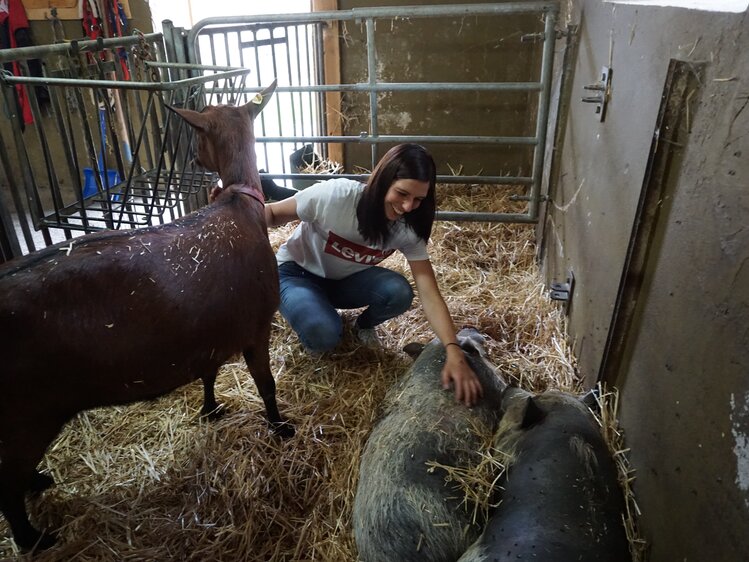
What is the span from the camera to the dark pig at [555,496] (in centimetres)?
157

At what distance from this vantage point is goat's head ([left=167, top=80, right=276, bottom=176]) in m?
2.48

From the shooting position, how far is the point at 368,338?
126 inches

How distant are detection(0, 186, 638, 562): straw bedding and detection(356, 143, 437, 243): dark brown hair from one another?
32.3 inches

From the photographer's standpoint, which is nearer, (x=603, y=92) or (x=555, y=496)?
Result: (x=555, y=496)

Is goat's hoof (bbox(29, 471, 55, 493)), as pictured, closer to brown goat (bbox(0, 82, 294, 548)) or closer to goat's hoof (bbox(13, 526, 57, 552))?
brown goat (bbox(0, 82, 294, 548))

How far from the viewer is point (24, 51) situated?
8.32ft

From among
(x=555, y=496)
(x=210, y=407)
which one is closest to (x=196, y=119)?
(x=210, y=407)

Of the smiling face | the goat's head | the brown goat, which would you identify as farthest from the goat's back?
the smiling face

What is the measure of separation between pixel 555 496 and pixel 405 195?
1390mm

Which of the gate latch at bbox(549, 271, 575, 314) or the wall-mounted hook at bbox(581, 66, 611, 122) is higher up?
the wall-mounted hook at bbox(581, 66, 611, 122)

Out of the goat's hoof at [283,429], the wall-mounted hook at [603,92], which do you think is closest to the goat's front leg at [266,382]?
the goat's hoof at [283,429]

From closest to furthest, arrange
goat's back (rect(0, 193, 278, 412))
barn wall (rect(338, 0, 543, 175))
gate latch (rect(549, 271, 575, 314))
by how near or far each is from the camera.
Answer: goat's back (rect(0, 193, 278, 412)) < gate latch (rect(549, 271, 575, 314)) < barn wall (rect(338, 0, 543, 175))

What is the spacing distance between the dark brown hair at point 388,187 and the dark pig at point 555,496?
3.41 feet

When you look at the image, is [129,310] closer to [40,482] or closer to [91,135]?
[40,482]
